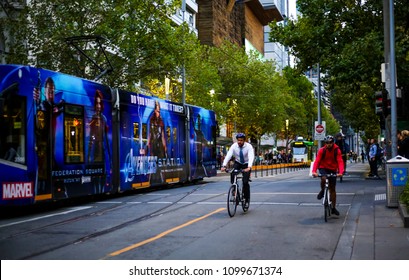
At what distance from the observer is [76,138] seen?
1462 centimetres

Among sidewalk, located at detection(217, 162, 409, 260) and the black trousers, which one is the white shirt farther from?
sidewalk, located at detection(217, 162, 409, 260)

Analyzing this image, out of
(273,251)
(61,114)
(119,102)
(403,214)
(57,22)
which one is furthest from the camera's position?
(57,22)

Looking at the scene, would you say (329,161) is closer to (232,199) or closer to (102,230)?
(232,199)

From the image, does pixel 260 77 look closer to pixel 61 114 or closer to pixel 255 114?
pixel 255 114

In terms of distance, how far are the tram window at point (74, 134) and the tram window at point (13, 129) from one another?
158cm

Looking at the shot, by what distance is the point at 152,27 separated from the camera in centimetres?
2514

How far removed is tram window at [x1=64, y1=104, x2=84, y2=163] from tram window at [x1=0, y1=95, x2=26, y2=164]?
1575 millimetres

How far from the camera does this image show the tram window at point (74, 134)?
14172 mm

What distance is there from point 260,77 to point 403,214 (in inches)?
1832

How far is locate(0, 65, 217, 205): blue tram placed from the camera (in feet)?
41.0

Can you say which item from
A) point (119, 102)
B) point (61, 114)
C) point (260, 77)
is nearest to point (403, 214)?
point (61, 114)

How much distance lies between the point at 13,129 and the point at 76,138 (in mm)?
2281

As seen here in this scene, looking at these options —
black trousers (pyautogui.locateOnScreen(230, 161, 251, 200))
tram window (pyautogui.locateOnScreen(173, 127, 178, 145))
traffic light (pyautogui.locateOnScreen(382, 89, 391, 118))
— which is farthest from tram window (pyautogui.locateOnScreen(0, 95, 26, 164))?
tram window (pyautogui.locateOnScreen(173, 127, 178, 145))

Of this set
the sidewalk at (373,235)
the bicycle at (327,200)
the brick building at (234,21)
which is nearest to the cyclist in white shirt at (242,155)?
the bicycle at (327,200)
